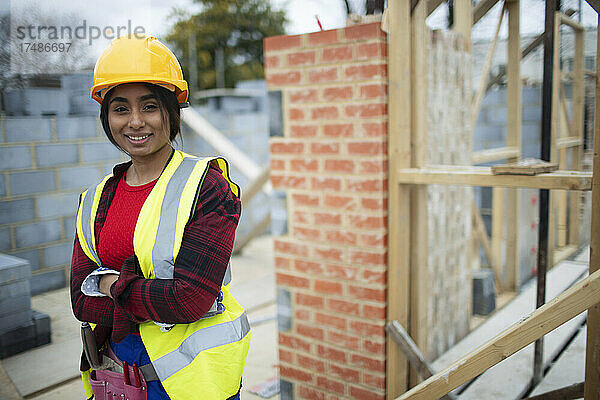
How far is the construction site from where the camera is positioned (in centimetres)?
204

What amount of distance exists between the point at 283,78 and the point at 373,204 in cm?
84

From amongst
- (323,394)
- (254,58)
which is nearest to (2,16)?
(323,394)

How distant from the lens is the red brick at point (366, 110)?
8.99 ft

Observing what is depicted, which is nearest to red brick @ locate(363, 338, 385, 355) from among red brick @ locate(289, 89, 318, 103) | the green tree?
red brick @ locate(289, 89, 318, 103)

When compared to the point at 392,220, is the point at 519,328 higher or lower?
lower

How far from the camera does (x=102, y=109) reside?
1.67m

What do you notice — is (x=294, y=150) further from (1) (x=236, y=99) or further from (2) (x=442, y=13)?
(1) (x=236, y=99)

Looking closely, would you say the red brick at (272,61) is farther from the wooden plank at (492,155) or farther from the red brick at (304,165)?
the wooden plank at (492,155)

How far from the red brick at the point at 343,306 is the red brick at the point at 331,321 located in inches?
1.8

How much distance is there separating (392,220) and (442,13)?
237 centimetres

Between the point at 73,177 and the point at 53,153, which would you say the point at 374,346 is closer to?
the point at 73,177

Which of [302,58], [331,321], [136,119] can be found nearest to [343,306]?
[331,321]

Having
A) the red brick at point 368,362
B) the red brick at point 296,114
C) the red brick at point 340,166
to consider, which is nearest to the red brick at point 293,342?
the red brick at point 368,362

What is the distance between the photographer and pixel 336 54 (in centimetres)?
285
